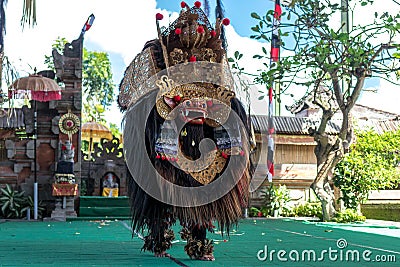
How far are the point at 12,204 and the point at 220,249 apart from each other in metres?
6.42

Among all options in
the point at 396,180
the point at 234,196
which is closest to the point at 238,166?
the point at 234,196

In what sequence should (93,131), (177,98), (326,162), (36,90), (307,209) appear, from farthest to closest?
(93,131) < (307,209) < (326,162) < (36,90) < (177,98)

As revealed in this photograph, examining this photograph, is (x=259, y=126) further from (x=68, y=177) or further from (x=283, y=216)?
(x=68, y=177)

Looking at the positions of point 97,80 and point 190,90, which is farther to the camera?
point 97,80

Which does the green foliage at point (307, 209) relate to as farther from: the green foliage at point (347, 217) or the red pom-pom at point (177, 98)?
the red pom-pom at point (177, 98)

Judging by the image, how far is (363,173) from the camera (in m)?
10.9

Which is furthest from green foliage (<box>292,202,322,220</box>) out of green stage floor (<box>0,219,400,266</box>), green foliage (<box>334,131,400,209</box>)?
green stage floor (<box>0,219,400,266</box>)

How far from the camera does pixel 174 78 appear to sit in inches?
181

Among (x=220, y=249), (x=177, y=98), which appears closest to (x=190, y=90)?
(x=177, y=98)

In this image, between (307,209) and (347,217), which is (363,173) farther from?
(307,209)

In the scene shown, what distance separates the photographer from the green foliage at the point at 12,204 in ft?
34.4

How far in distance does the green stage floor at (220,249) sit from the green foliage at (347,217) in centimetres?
232

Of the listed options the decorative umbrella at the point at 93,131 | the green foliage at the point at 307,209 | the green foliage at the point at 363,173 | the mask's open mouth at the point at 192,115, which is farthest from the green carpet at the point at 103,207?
the mask's open mouth at the point at 192,115

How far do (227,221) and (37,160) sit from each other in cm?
725
